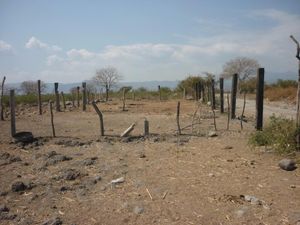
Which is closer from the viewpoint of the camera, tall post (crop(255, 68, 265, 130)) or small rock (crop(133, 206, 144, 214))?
small rock (crop(133, 206, 144, 214))

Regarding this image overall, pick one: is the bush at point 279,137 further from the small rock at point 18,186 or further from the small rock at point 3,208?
the small rock at point 3,208

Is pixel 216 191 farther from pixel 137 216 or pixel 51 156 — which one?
pixel 51 156

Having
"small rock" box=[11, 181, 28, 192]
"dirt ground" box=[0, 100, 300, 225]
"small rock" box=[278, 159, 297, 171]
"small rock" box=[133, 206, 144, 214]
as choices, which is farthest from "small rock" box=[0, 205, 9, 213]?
"small rock" box=[278, 159, 297, 171]

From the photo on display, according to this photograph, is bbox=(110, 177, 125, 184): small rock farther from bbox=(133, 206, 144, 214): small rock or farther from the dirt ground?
bbox=(133, 206, 144, 214): small rock

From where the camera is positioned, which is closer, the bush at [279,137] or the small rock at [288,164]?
the small rock at [288,164]

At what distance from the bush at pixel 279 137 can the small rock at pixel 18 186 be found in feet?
18.4

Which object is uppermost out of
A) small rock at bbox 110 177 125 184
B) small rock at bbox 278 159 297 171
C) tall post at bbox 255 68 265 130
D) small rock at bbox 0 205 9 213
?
tall post at bbox 255 68 265 130

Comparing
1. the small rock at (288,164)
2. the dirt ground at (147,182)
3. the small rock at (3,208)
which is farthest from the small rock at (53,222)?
the small rock at (288,164)

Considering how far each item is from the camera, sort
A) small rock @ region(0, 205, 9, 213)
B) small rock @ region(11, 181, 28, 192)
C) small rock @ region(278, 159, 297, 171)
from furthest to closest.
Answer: small rock @ region(278, 159, 297, 171)
small rock @ region(11, 181, 28, 192)
small rock @ region(0, 205, 9, 213)

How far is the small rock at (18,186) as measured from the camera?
7.27 m

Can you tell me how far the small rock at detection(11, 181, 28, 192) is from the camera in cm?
727

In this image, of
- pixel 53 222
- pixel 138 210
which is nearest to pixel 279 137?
pixel 138 210

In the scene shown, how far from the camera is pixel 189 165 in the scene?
8445 millimetres

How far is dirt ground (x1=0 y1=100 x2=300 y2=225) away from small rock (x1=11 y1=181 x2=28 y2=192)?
19 millimetres
